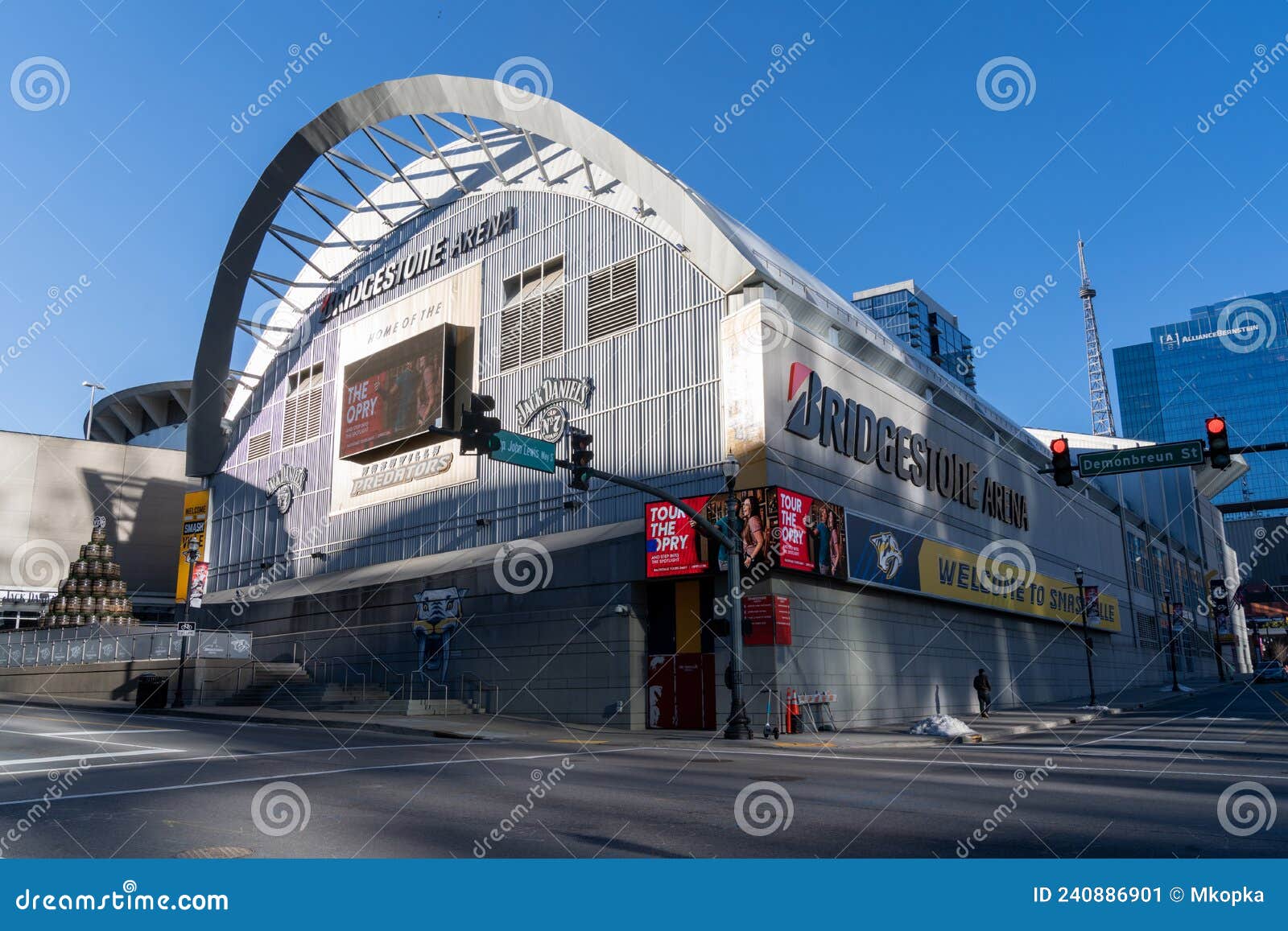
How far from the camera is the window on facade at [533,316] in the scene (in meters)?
36.0

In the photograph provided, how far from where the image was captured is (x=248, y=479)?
49.0 meters

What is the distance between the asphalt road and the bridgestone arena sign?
2420 centimetres

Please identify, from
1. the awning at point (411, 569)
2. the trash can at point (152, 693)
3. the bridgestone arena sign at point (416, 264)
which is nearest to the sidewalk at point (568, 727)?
the trash can at point (152, 693)

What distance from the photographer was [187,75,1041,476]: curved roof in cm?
3212

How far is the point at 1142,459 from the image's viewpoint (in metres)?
22.7

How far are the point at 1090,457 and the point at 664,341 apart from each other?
14.0 m

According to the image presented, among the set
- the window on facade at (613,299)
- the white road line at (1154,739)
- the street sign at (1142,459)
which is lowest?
the white road line at (1154,739)

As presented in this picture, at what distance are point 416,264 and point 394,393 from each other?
6.26 m

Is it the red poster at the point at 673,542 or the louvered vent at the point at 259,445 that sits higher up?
the louvered vent at the point at 259,445

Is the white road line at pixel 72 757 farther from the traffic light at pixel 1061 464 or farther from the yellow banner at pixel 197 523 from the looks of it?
the yellow banner at pixel 197 523

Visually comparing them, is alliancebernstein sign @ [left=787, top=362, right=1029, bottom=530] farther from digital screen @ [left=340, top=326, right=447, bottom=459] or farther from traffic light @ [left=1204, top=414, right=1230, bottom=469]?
digital screen @ [left=340, top=326, right=447, bottom=459]

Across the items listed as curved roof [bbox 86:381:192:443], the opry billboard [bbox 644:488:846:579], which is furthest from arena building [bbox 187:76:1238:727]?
curved roof [bbox 86:381:192:443]

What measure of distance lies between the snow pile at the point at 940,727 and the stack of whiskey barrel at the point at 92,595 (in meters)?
41.2

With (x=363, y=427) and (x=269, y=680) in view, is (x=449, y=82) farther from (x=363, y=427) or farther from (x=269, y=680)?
(x=269, y=680)
